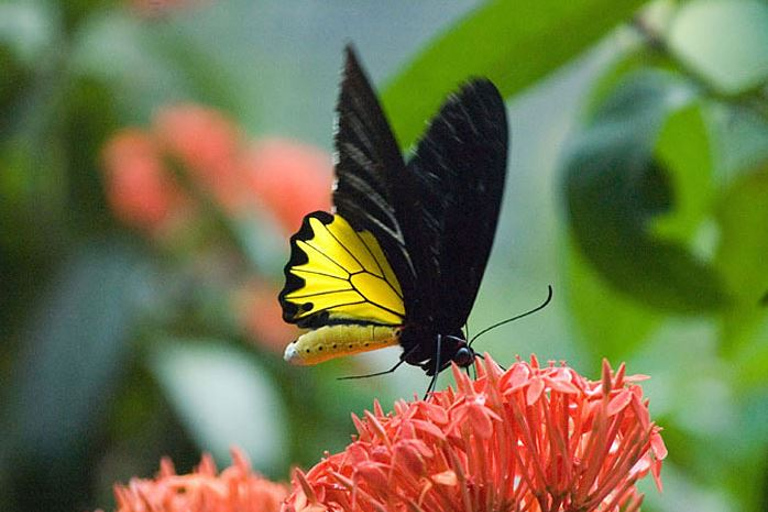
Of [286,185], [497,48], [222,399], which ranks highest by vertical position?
[286,185]

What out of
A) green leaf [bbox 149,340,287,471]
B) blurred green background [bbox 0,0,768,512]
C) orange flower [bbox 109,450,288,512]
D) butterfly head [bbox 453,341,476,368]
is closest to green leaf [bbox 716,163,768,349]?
blurred green background [bbox 0,0,768,512]

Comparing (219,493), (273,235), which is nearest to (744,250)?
(219,493)

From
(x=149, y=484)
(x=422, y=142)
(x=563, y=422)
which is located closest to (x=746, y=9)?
(x=422, y=142)

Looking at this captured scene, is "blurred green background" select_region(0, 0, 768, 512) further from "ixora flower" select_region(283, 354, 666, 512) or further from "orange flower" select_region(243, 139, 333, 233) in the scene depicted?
"ixora flower" select_region(283, 354, 666, 512)

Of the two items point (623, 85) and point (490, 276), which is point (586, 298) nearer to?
point (623, 85)

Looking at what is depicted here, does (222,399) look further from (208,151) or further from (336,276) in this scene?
(336,276)

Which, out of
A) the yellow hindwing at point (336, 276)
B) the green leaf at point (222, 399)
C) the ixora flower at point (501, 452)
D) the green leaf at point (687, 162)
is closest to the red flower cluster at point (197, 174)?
the green leaf at point (222, 399)
